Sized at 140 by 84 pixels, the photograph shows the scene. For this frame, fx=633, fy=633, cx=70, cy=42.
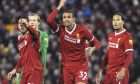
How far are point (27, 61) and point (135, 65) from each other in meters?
9.15

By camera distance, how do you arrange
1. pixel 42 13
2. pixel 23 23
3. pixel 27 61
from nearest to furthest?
pixel 23 23
pixel 27 61
pixel 42 13

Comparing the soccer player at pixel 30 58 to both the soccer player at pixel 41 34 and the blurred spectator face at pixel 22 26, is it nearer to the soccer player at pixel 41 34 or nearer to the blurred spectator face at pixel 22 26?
the blurred spectator face at pixel 22 26

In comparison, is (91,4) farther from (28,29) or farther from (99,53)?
(28,29)

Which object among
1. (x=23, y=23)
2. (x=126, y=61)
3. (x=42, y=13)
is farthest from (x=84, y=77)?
(x=42, y=13)

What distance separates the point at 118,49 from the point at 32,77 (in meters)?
2.01

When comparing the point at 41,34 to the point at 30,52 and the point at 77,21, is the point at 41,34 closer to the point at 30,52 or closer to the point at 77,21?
the point at 30,52

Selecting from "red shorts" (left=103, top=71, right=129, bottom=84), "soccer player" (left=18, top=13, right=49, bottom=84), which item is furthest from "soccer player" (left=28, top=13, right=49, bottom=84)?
"red shorts" (left=103, top=71, right=129, bottom=84)

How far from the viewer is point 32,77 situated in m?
13.9

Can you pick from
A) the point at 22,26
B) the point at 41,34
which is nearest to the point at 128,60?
the point at 41,34

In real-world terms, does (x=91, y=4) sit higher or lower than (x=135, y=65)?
higher

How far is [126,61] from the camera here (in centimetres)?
1370

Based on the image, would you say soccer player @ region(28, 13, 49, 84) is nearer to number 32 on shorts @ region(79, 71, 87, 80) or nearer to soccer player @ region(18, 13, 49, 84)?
soccer player @ region(18, 13, 49, 84)

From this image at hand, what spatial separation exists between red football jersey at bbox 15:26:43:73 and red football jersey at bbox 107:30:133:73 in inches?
63.3

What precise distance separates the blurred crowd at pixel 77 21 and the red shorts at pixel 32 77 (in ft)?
22.2
